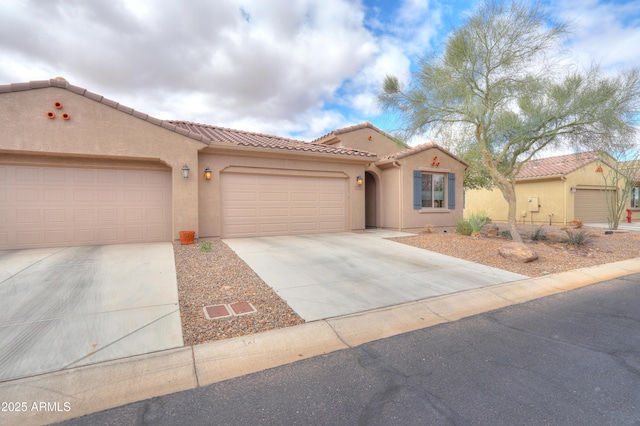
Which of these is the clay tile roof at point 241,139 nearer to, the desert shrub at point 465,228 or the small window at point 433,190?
the small window at point 433,190

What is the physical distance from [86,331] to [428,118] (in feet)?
30.2

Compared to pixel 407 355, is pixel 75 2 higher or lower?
higher

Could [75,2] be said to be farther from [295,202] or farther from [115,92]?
[295,202]

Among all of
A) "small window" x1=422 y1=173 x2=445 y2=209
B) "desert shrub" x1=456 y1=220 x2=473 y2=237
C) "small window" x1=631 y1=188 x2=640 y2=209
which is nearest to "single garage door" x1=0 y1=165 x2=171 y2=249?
"small window" x1=422 y1=173 x2=445 y2=209

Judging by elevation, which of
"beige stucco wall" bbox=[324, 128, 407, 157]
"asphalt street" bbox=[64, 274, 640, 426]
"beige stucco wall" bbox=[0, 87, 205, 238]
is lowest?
"asphalt street" bbox=[64, 274, 640, 426]

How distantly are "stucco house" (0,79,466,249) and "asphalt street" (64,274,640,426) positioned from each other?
7400 millimetres

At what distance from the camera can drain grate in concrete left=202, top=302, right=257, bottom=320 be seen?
152 inches

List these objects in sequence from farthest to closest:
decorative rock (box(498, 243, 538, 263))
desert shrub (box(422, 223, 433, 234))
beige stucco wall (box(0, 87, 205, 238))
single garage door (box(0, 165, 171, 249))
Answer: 1. desert shrub (box(422, 223, 433, 234))
2. single garage door (box(0, 165, 171, 249))
3. beige stucco wall (box(0, 87, 205, 238))
4. decorative rock (box(498, 243, 538, 263))

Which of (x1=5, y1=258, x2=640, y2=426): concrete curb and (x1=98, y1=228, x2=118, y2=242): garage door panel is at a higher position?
(x1=98, y1=228, x2=118, y2=242): garage door panel

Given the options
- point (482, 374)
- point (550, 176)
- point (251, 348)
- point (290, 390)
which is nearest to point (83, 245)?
point (251, 348)

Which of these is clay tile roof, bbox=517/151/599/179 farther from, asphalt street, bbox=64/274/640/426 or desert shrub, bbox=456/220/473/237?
asphalt street, bbox=64/274/640/426

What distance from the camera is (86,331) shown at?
133 inches

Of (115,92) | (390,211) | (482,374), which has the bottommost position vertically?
(482,374)

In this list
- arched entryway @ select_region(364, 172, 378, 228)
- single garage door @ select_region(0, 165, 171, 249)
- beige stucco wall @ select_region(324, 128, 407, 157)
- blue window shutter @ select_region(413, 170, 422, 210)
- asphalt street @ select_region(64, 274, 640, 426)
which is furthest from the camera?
beige stucco wall @ select_region(324, 128, 407, 157)
